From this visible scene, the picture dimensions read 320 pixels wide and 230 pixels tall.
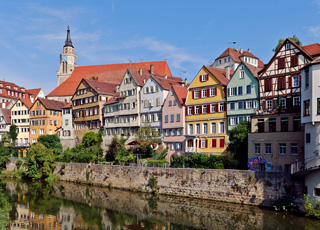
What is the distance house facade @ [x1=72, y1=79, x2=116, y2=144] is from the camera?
2621 inches

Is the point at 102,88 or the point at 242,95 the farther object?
the point at 102,88

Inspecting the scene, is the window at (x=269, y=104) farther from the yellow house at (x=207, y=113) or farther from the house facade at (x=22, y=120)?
the house facade at (x=22, y=120)

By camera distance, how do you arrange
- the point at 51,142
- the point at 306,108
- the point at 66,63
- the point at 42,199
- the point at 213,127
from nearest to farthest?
the point at 306,108, the point at 42,199, the point at 213,127, the point at 51,142, the point at 66,63

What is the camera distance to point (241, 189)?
34875 millimetres

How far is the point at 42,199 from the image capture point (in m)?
→ 42.5

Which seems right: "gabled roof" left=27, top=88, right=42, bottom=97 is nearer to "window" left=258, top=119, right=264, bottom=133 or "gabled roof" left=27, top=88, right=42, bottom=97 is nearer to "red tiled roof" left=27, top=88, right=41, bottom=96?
"red tiled roof" left=27, top=88, right=41, bottom=96

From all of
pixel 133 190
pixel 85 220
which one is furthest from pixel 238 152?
pixel 85 220

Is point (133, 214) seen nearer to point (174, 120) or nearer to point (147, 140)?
point (147, 140)

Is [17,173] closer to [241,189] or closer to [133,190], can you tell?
[133,190]

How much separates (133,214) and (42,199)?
13.9m

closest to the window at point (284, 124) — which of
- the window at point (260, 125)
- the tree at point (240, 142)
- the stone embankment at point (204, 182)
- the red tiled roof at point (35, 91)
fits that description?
the window at point (260, 125)

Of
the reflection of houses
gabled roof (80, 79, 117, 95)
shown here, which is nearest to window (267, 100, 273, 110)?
the reflection of houses

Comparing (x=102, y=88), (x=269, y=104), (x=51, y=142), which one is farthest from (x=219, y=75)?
(x=51, y=142)

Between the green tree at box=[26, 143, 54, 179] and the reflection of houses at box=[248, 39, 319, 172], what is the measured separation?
1274 inches
